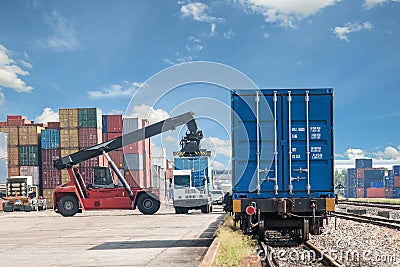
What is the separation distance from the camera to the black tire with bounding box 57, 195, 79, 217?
2812 centimetres

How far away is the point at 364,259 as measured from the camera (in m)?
9.48

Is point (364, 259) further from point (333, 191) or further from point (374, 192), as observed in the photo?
point (374, 192)

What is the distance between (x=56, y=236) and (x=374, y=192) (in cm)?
11447

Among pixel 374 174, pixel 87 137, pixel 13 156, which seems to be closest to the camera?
pixel 87 137

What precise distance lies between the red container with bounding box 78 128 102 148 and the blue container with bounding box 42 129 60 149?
7.70 feet

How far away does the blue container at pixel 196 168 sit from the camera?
90.4 ft

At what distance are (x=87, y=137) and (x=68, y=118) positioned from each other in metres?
2.79

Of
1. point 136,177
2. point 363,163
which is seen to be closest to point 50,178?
point 136,177

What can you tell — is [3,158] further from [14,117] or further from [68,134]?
[68,134]

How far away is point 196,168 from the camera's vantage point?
2795cm

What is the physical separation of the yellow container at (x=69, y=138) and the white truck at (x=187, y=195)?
22.0 metres

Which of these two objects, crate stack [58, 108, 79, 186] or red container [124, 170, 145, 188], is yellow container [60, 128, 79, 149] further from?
red container [124, 170, 145, 188]

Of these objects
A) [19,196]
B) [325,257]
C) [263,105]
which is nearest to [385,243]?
[325,257]

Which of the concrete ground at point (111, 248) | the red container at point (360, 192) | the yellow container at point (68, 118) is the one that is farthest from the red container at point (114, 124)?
the red container at point (360, 192)
